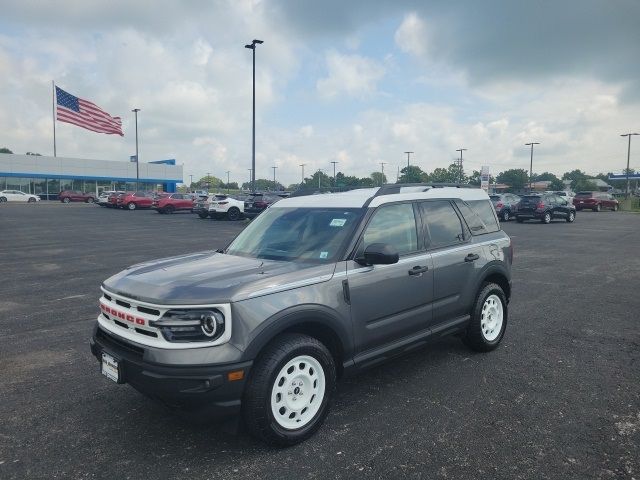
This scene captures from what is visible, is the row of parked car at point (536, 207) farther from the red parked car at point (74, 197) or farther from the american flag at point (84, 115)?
the red parked car at point (74, 197)

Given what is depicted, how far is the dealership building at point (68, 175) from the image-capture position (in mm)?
58531

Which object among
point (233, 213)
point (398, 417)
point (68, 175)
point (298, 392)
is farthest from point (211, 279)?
point (68, 175)

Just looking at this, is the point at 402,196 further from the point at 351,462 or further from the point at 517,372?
the point at 351,462

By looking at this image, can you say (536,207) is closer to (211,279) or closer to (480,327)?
(480,327)

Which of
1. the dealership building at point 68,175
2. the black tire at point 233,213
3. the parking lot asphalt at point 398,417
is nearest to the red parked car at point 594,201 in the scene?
the black tire at point 233,213

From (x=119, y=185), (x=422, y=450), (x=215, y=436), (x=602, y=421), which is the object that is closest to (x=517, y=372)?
(x=602, y=421)

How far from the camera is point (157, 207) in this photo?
34375mm

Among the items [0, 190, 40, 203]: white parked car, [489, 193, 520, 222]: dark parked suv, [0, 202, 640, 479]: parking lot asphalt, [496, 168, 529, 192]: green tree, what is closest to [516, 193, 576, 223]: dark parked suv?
[489, 193, 520, 222]: dark parked suv

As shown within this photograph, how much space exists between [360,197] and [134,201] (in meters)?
39.4

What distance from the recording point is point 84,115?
134 ft

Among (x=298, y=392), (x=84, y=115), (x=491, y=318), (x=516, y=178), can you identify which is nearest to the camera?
(x=298, y=392)

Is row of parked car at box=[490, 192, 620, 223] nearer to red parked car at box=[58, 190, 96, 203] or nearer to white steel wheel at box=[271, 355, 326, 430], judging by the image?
white steel wheel at box=[271, 355, 326, 430]

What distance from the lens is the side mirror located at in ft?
12.0

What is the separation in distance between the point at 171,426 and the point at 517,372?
324 centimetres
